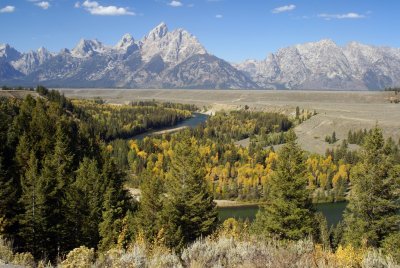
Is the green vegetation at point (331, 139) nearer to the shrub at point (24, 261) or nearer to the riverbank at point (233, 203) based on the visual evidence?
the riverbank at point (233, 203)

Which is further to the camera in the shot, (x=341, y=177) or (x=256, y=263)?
(x=341, y=177)

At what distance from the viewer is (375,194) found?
3334cm

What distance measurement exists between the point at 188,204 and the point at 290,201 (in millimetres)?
10279

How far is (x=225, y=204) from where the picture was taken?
388ft

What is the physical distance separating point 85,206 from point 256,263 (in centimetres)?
3173

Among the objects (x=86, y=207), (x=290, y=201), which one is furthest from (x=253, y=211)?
(x=290, y=201)

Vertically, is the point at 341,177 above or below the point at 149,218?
below

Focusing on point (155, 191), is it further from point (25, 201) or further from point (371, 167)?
point (371, 167)

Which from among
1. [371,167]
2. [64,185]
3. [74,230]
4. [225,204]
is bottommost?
[225,204]

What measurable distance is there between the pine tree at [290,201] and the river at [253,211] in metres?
69.7

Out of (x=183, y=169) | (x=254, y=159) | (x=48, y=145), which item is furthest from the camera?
(x=254, y=159)

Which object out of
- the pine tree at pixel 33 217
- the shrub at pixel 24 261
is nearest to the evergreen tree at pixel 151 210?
the pine tree at pixel 33 217

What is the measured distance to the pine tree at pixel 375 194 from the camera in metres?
32.7

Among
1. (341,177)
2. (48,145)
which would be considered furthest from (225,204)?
(48,145)
